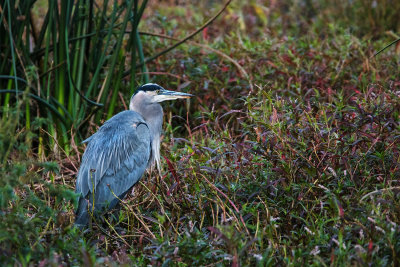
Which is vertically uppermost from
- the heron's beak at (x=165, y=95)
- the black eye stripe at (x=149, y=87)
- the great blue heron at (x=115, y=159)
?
the black eye stripe at (x=149, y=87)

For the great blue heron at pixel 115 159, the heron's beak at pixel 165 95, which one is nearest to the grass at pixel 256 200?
the great blue heron at pixel 115 159

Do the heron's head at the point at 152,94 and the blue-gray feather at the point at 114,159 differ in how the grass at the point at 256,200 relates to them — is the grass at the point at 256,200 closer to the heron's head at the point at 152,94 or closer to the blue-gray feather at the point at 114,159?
the blue-gray feather at the point at 114,159

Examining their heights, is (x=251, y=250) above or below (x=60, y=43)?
below

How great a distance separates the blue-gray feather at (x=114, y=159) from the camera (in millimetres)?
3947

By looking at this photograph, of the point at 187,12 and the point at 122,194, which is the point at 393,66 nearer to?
the point at 122,194

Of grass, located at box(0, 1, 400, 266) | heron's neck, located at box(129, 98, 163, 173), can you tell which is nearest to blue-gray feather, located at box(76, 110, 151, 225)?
grass, located at box(0, 1, 400, 266)

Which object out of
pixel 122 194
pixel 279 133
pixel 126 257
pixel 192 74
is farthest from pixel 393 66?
pixel 126 257

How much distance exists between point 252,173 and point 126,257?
3.31 feet

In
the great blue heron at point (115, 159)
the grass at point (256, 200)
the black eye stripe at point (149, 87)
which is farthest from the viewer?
the black eye stripe at point (149, 87)

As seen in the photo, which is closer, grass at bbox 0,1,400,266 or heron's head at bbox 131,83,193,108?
grass at bbox 0,1,400,266

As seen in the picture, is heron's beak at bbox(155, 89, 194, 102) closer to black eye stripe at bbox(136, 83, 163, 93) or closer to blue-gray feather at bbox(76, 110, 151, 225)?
black eye stripe at bbox(136, 83, 163, 93)

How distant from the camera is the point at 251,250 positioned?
9.97 feet

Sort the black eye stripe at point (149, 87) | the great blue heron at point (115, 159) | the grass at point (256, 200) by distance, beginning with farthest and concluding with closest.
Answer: the black eye stripe at point (149, 87) < the great blue heron at point (115, 159) < the grass at point (256, 200)

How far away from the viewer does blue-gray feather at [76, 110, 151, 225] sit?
13.0 feet
